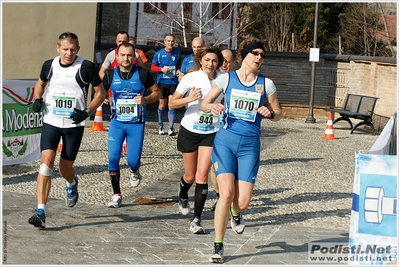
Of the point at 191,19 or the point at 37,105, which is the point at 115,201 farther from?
the point at 191,19

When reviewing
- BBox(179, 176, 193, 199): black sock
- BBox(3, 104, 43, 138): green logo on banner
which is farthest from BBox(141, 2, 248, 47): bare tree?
BBox(179, 176, 193, 199): black sock

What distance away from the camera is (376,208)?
640cm

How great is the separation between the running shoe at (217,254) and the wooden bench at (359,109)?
14686 mm

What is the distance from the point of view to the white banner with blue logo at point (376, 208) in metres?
6.36

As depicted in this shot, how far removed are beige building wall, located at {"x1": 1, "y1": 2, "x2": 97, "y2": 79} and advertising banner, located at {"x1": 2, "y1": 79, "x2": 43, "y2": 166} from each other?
603cm

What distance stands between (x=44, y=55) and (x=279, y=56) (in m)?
11.8

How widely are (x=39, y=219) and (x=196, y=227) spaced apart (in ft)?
5.07

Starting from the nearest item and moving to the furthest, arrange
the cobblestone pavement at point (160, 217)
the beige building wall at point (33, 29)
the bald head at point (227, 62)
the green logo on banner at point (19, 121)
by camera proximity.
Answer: the cobblestone pavement at point (160, 217) < the bald head at point (227, 62) < the green logo on banner at point (19, 121) < the beige building wall at point (33, 29)

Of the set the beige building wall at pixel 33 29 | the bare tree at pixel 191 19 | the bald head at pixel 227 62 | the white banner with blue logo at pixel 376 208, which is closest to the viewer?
the white banner with blue logo at pixel 376 208

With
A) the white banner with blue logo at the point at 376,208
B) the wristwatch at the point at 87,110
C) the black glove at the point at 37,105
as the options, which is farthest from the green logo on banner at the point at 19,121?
the white banner with blue logo at the point at 376,208

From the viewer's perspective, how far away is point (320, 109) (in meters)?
26.2

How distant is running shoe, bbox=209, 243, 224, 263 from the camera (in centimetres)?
692

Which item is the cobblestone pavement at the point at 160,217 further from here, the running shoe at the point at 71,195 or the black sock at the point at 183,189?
the black sock at the point at 183,189

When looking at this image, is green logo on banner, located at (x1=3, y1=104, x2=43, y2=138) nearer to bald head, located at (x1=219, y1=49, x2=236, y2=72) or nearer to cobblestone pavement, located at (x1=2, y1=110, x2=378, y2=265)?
cobblestone pavement, located at (x1=2, y1=110, x2=378, y2=265)
